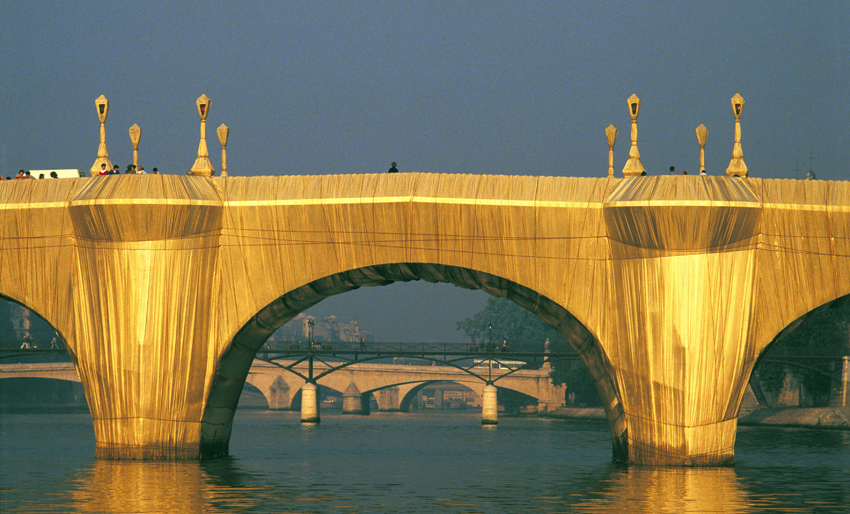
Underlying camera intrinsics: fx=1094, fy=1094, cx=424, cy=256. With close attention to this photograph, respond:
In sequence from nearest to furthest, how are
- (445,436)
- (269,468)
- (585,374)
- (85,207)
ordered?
(85,207), (269,468), (445,436), (585,374)

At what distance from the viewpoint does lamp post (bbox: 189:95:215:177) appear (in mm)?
35688

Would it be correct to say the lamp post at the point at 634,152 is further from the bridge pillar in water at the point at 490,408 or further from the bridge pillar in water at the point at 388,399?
the bridge pillar in water at the point at 388,399

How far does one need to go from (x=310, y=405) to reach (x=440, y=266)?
57079 millimetres

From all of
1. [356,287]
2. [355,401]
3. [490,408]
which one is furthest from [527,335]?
[356,287]

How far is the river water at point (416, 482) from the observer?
85.8 ft

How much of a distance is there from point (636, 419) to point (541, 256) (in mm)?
5844

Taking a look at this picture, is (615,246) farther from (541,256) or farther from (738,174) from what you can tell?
(738,174)

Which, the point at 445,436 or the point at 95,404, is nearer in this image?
the point at 95,404

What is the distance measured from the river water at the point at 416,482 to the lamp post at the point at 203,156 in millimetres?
9368

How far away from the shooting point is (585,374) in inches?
3989

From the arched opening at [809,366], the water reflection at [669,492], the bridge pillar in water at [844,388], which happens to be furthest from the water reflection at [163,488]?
the bridge pillar in water at [844,388]

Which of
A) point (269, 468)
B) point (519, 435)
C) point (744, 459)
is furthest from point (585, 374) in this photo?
point (269, 468)

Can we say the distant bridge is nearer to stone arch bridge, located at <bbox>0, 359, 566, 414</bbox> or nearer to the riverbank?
stone arch bridge, located at <bbox>0, 359, 566, 414</bbox>

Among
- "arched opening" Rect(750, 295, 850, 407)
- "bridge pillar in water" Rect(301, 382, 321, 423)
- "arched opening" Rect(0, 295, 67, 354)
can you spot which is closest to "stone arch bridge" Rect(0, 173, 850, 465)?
"arched opening" Rect(750, 295, 850, 407)
